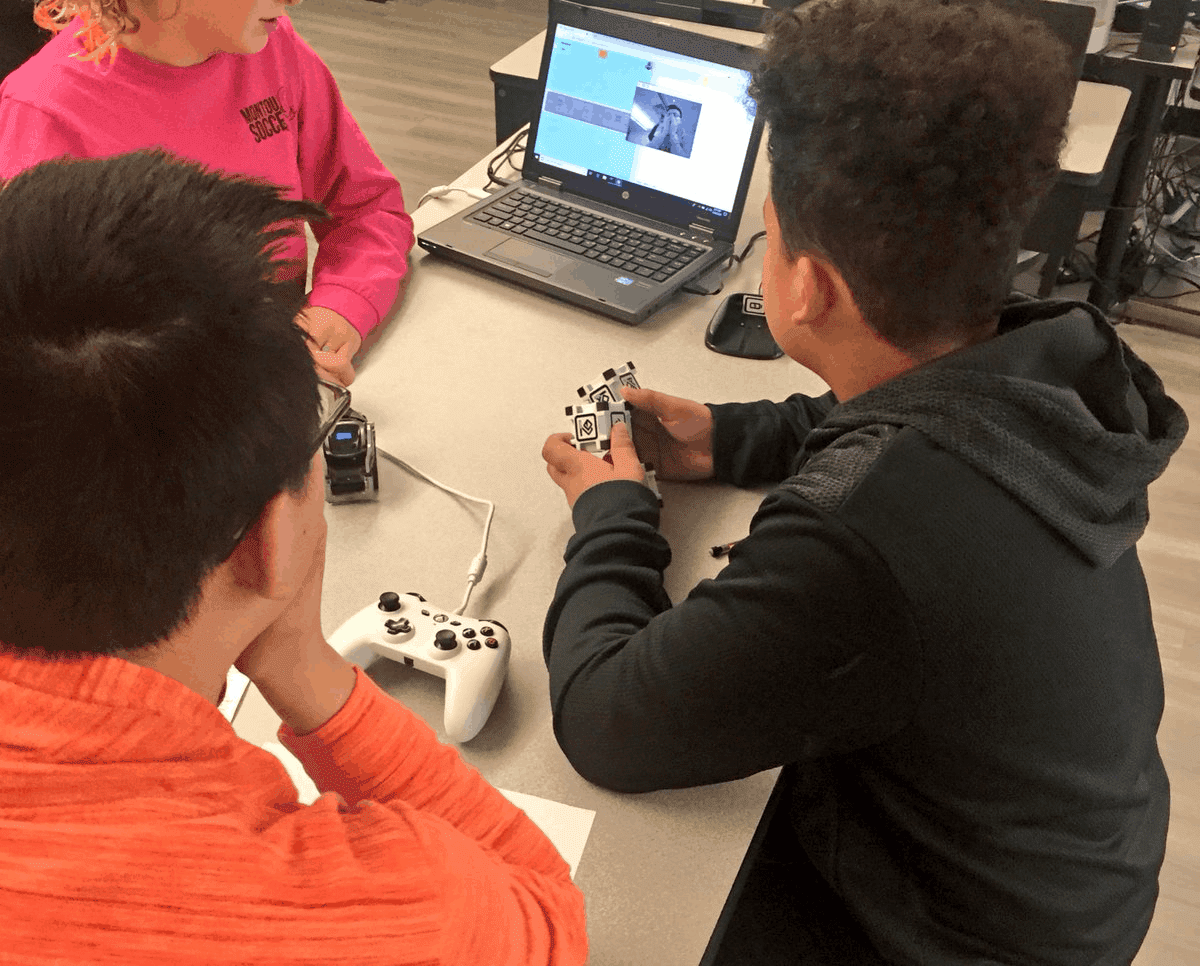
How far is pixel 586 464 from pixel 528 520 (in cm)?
9

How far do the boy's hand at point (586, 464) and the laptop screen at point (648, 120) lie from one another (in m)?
0.49

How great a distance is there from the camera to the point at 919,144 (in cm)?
76

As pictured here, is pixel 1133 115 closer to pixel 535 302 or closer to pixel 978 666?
pixel 535 302

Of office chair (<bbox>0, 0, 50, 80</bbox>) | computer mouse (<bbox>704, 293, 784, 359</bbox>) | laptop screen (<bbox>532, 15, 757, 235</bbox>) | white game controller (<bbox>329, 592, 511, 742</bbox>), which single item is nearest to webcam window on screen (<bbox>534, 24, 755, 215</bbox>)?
laptop screen (<bbox>532, 15, 757, 235</bbox>)

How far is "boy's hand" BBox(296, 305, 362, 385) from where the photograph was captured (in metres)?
1.24

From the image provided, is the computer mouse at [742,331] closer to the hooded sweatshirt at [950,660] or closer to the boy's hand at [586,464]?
the boy's hand at [586,464]

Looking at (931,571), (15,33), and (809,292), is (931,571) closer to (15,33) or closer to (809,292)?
(809,292)

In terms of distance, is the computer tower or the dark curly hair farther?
the computer tower

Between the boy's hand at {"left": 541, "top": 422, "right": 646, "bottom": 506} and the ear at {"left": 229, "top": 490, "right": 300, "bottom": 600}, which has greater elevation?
the ear at {"left": 229, "top": 490, "right": 300, "bottom": 600}

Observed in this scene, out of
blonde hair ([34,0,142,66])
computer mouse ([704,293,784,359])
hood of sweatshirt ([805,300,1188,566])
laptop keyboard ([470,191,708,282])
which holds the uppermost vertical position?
blonde hair ([34,0,142,66])

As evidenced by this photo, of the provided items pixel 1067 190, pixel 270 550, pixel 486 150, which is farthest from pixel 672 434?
pixel 486 150

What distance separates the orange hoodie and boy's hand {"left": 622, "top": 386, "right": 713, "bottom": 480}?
2.00 feet

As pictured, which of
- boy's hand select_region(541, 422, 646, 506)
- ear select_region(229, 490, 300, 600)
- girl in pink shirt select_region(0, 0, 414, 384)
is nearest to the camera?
ear select_region(229, 490, 300, 600)

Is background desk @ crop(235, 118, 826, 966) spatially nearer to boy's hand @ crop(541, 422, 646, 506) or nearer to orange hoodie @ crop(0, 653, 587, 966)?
boy's hand @ crop(541, 422, 646, 506)
